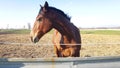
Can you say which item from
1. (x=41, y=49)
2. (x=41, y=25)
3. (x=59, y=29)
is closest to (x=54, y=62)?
(x=41, y=25)

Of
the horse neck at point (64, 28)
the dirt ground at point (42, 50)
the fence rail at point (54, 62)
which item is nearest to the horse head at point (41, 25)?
the horse neck at point (64, 28)

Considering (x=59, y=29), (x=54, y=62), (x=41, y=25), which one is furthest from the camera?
(x=59, y=29)

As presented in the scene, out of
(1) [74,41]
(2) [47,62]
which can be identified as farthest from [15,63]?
(1) [74,41]

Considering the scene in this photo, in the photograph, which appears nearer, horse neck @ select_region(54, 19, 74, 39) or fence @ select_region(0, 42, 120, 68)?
fence @ select_region(0, 42, 120, 68)

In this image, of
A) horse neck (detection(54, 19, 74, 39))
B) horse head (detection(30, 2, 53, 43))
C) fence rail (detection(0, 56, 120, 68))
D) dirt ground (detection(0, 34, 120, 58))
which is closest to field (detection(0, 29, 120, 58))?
dirt ground (detection(0, 34, 120, 58))

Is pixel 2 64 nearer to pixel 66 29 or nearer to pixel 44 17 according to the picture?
pixel 44 17

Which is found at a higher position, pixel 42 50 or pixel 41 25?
pixel 41 25

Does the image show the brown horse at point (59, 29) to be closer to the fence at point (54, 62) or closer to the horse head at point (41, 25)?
the horse head at point (41, 25)

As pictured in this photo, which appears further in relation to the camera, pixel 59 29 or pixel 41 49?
pixel 41 49

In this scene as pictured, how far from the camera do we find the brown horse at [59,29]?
541cm

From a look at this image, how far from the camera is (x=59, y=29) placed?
19.3 ft

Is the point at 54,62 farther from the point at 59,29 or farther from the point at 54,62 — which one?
the point at 59,29

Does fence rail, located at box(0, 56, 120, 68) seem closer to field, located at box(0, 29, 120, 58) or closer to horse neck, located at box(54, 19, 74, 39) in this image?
field, located at box(0, 29, 120, 58)

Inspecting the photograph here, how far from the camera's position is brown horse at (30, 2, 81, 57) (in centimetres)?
541
